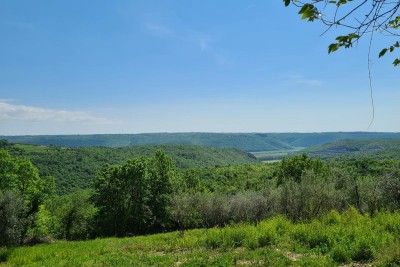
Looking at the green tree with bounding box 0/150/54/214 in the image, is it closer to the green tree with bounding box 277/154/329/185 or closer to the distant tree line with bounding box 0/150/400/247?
the distant tree line with bounding box 0/150/400/247

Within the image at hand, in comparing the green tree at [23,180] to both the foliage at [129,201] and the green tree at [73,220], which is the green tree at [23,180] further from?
the green tree at [73,220]

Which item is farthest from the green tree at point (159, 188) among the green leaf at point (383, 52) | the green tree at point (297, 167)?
the green leaf at point (383, 52)

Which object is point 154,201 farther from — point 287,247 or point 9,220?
point 287,247

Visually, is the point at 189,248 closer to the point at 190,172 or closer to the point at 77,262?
the point at 77,262

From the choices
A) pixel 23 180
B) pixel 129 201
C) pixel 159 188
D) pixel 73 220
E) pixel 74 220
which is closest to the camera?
pixel 23 180

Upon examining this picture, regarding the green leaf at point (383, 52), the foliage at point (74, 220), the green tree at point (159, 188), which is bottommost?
the foliage at point (74, 220)

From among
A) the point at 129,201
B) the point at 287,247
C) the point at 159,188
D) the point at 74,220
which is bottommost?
the point at 74,220

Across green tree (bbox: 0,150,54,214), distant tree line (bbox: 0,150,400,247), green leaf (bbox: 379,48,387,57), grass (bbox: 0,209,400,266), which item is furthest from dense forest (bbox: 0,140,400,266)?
green leaf (bbox: 379,48,387,57)

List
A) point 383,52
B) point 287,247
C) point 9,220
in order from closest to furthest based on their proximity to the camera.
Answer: point 383,52
point 287,247
point 9,220

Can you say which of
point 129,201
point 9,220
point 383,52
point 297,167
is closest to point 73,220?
point 129,201

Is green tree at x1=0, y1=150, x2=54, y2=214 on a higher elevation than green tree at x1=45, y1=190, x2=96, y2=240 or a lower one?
higher

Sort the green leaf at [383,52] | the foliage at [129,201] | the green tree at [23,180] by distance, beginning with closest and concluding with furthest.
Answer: the green leaf at [383,52] → the green tree at [23,180] → the foliage at [129,201]

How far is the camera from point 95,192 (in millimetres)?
52469

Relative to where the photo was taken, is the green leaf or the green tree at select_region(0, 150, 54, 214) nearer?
the green leaf
